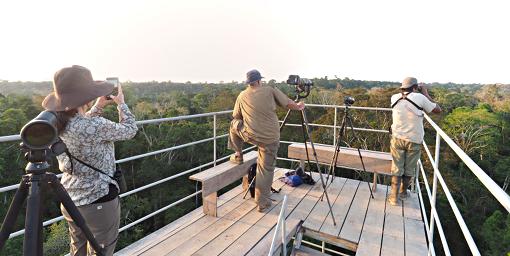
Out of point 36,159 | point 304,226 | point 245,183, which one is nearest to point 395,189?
point 304,226

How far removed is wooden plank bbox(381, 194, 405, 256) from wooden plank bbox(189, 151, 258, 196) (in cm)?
181

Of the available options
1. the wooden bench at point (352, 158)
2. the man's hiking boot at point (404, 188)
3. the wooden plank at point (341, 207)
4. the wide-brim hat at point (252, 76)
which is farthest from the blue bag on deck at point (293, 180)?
the wide-brim hat at point (252, 76)

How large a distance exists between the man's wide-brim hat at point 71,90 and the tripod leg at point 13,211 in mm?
588

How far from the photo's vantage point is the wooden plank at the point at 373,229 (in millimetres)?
2878

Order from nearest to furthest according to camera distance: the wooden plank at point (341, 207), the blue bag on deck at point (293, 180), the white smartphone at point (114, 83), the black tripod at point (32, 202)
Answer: the black tripod at point (32, 202) < the white smartphone at point (114, 83) < the wooden plank at point (341, 207) < the blue bag on deck at point (293, 180)

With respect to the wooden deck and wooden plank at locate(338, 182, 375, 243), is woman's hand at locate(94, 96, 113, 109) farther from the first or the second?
wooden plank at locate(338, 182, 375, 243)

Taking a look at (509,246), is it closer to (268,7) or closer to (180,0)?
(268,7)

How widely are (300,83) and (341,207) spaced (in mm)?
1677

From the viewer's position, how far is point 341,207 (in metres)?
3.93

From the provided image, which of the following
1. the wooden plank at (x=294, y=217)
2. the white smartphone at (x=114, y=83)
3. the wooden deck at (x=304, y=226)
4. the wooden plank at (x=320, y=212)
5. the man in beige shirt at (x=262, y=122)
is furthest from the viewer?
the man in beige shirt at (x=262, y=122)

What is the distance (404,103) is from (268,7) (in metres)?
6.53

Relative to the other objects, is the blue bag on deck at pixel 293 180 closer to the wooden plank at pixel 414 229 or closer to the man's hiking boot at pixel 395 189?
the man's hiking boot at pixel 395 189

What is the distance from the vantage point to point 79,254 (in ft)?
5.94

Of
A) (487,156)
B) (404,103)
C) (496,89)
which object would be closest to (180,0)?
(404,103)
